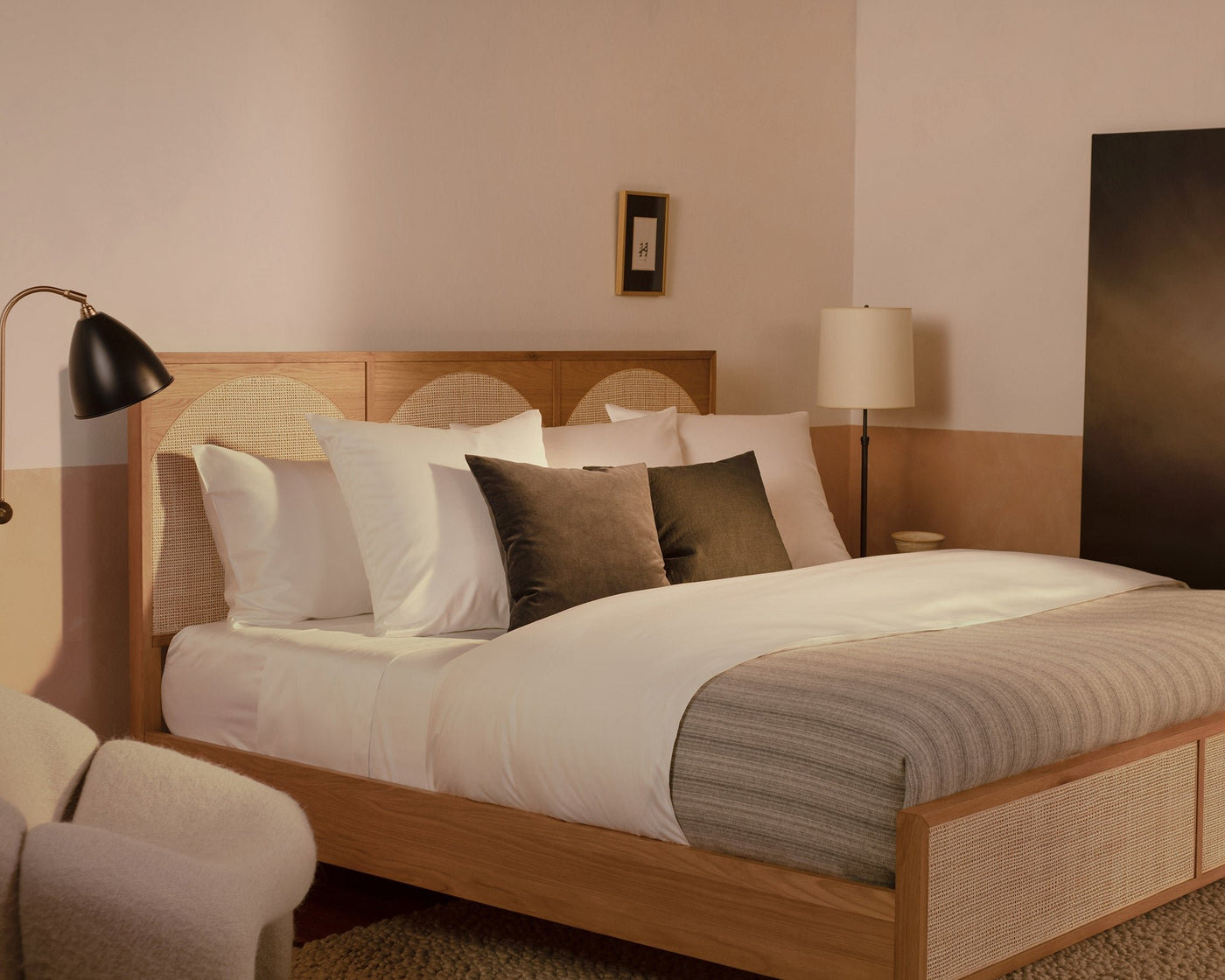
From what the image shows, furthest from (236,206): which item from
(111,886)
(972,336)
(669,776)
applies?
(972,336)

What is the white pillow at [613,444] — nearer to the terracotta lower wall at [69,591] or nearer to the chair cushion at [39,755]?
the terracotta lower wall at [69,591]

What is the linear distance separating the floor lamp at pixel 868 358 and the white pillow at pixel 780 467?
0.82 meters

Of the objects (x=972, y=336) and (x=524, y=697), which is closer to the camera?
(x=524, y=697)

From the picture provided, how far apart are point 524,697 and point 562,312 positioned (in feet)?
6.98

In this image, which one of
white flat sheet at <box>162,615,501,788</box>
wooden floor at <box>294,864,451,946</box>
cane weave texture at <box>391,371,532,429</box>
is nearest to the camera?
white flat sheet at <box>162,615,501,788</box>

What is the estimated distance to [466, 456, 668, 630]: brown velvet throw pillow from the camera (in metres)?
3.32

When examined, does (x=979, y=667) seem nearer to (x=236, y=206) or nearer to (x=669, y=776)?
(x=669, y=776)

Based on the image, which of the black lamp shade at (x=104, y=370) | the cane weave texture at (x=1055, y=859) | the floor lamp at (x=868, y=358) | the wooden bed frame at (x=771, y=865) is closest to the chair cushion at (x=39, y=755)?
the black lamp shade at (x=104, y=370)

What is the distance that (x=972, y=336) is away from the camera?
551cm

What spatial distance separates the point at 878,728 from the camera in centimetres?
241

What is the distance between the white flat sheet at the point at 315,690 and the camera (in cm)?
310

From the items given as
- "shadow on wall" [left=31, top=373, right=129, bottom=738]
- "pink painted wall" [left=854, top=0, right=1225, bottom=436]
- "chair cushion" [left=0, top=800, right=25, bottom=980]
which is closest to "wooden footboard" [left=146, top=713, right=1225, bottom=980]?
"shadow on wall" [left=31, top=373, right=129, bottom=738]

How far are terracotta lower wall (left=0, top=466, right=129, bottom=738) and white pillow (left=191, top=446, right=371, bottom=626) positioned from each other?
27 centimetres

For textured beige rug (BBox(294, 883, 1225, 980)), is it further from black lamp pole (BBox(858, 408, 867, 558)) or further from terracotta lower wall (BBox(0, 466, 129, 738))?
black lamp pole (BBox(858, 408, 867, 558))
